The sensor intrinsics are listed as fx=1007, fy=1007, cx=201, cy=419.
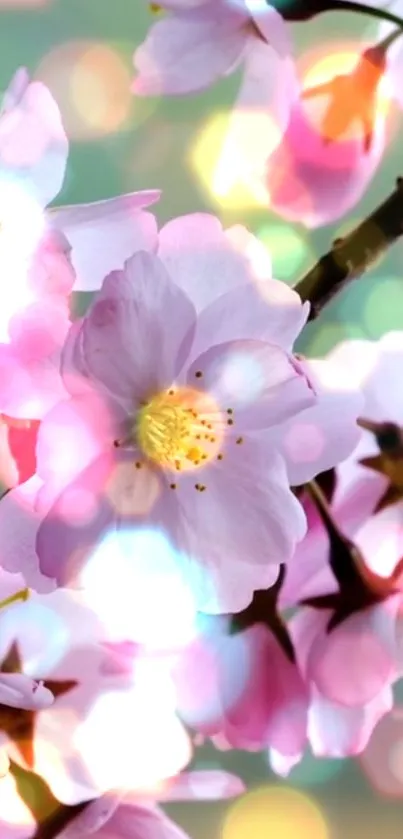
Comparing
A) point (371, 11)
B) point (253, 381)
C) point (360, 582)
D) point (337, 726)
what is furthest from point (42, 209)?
point (337, 726)

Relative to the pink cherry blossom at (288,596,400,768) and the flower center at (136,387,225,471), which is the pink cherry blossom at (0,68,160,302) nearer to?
the flower center at (136,387,225,471)

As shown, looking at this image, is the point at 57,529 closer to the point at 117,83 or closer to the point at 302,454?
the point at 302,454

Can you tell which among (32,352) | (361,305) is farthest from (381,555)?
(32,352)

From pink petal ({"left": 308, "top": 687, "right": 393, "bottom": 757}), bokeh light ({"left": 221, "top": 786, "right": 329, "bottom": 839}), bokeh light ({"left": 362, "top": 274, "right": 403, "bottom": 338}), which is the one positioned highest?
bokeh light ({"left": 362, "top": 274, "right": 403, "bottom": 338})

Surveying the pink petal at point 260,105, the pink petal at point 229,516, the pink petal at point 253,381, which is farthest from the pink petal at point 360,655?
the pink petal at point 260,105

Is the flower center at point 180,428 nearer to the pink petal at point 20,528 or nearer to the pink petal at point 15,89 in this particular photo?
the pink petal at point 20,528

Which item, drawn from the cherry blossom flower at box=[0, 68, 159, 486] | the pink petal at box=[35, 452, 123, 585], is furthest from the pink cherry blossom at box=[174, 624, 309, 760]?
the cherry blossom flower at box=[0, 68, 159, 486]

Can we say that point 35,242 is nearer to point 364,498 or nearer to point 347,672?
point 364,498
